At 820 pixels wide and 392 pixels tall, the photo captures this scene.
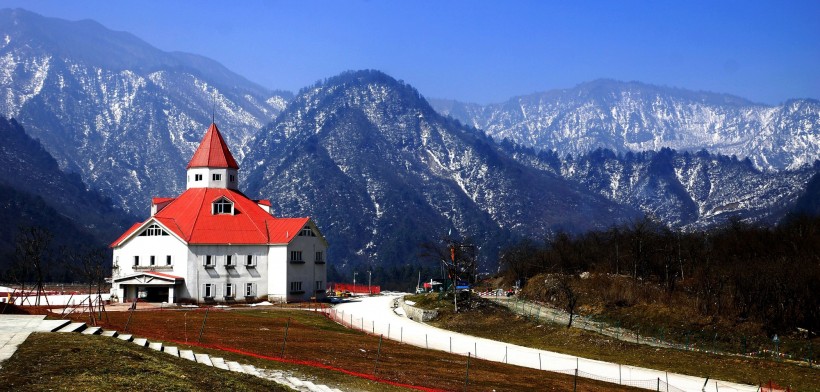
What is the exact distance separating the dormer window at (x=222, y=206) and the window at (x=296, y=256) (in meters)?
9.50

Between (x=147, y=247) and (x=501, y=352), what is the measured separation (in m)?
52.1

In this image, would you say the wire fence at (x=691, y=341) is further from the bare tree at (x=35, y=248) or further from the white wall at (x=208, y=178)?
the white wall at (x=208, y=178)

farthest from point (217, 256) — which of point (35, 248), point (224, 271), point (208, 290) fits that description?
point (35, 248)

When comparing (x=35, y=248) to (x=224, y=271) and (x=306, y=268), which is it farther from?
(x=306, y=268)

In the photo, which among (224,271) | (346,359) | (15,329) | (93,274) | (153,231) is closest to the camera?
(15,329)

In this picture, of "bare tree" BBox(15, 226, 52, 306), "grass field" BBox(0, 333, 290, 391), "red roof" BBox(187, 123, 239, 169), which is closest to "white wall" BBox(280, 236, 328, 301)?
"red roof" BBox(187, 123, 239, 169)

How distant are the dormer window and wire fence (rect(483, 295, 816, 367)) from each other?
3889 centimetres

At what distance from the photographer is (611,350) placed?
64.0 m

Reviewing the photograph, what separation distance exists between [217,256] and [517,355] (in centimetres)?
4826

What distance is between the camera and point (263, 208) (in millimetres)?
113750

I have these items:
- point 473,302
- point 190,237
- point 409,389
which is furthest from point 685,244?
point 409,389

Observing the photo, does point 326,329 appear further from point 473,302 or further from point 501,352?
point 473,302

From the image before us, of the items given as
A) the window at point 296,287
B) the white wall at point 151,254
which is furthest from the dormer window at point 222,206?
the window at point 296,287

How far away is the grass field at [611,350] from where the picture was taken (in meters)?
53.1
